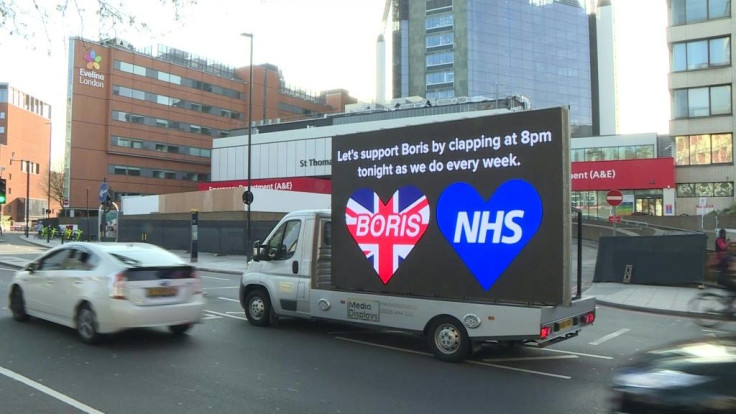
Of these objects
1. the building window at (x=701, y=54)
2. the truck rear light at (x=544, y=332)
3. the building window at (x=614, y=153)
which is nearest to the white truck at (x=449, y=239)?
the truck rear light at (x=544, y=332)

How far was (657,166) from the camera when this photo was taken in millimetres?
48750

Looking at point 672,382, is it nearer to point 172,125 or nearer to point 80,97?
point 80,97

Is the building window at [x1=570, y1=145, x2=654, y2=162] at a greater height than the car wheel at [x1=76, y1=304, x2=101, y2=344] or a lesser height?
greater

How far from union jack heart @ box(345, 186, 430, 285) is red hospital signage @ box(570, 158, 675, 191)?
155ft

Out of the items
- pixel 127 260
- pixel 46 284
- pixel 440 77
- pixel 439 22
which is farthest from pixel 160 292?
pixel 439 22

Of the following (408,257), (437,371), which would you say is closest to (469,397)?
(437,371)

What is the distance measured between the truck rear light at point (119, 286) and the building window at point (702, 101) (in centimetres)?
4874

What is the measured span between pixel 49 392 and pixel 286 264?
423 cm

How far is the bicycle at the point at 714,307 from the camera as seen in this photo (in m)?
8.34

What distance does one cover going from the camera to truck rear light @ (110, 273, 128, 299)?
7629 millimetres

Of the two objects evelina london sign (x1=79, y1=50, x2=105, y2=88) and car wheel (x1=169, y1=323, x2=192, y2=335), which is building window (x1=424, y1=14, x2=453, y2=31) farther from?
car wheel (x1=169, y1=323, x2=192, y2=335)

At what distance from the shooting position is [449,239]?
7305 mm

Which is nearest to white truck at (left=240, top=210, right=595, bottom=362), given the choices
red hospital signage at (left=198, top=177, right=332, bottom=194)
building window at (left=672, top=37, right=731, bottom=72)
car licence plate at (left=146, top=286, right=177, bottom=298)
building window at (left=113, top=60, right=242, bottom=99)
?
car licence plate at (left=146, top=286, right=177, bottom=298)

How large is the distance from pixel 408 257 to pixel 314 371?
2.07 meters
